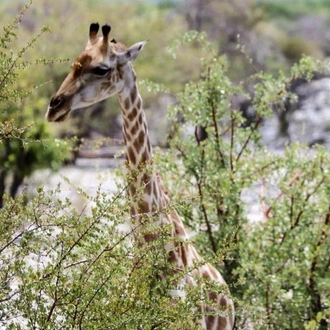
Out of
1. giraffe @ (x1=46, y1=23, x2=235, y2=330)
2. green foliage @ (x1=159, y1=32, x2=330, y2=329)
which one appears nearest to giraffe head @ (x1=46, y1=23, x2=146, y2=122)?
giraffe @ (x1=46, y1=23, x2=235, y2=330)

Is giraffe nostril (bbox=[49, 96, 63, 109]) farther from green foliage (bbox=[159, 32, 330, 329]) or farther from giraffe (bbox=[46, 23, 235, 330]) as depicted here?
green foliage (bbox=[159, 32, 330, 329])

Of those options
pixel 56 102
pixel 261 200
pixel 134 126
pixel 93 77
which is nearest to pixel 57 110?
pixel 56 102

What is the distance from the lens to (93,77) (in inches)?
97.3

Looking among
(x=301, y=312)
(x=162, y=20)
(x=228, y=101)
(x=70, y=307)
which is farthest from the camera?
(x=162, y=20)

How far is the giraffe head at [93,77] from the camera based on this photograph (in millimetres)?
2398

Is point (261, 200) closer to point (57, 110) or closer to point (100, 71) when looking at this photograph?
point (100, 71)

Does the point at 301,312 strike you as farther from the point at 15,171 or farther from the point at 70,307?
the point at 15,171

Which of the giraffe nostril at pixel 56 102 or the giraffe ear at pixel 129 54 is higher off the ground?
the giraffe ear at pixel 129 54

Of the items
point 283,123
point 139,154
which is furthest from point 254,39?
point 139,154

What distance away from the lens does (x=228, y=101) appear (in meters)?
3.58

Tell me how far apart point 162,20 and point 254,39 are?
234 cm

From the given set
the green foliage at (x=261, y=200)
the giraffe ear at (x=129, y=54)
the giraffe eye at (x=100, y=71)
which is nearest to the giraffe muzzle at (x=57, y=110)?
the giraffe eye at (x=100, y=71)

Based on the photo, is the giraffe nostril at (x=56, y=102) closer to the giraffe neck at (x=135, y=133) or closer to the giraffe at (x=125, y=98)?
the giraffe at (x=125, y=98)

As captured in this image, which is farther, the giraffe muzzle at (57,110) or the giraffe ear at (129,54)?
the giraffe ear at (129,54)
